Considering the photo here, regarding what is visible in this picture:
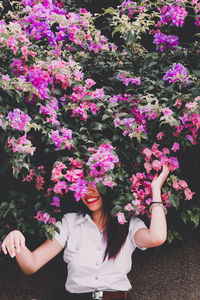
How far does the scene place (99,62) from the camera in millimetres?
2232

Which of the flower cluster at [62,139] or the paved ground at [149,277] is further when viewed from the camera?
the paved ground at [149,277]

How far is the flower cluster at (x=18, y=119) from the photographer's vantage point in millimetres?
1614

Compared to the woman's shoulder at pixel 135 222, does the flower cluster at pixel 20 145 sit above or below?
above

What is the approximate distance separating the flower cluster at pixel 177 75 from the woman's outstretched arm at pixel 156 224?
0.52 m

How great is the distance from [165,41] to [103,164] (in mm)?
1139

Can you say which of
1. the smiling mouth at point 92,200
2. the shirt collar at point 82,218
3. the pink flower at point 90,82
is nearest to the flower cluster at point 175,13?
the pink flower at point 90,82

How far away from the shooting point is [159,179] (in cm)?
179

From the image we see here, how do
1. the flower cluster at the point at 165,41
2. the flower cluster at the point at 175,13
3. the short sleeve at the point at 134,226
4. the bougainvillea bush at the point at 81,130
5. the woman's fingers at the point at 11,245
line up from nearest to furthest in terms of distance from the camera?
the woman's fingers at the point at 11,245, the bougainvillea bush at the point at 81,130, the short sleeve at the point at 134,226, the flower cluster at the point at 175,13, the flower cluster at the point at 165,41

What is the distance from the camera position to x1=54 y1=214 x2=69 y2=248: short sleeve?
183 cm

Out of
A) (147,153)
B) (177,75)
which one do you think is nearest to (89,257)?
(147,153)

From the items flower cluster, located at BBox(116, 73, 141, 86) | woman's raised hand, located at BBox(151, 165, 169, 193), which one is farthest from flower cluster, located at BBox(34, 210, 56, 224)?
flower cluster, located at BBox(116, 73, 141, 86)

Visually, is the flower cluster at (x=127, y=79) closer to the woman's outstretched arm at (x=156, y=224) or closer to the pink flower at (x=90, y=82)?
the pink flower at (x=90, y=82)

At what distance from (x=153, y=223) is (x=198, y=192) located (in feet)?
1.81

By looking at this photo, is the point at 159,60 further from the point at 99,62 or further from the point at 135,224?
the point at 135,224
